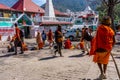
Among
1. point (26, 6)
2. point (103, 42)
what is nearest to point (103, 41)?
point (103, 42)

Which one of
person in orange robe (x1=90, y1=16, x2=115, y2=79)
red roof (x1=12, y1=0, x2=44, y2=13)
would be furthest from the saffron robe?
red roof (x1=12, y1=0, x2=44, y2=13)

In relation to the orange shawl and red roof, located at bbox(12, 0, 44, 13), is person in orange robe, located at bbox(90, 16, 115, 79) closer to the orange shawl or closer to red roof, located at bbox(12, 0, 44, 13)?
the orange shawl

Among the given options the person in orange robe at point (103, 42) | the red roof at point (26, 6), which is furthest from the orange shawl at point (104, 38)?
the red roof at point (26, 6)

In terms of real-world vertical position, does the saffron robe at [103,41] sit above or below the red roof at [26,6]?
below

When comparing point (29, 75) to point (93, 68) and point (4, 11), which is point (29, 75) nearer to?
point (93, 68)

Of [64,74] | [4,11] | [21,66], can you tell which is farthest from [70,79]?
[4,11]

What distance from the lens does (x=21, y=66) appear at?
43.6ft

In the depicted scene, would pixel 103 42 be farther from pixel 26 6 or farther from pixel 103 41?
pixel 26 6

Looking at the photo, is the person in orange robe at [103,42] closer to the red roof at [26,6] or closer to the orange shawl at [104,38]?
the orange shawl at [104,38]

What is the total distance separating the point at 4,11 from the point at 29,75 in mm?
45392

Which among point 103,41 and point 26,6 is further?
point 26,6

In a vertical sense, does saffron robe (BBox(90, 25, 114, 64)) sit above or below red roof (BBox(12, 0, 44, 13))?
below

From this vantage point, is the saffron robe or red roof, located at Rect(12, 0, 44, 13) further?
red roof, located at Rect(12, 0, 44, 13)

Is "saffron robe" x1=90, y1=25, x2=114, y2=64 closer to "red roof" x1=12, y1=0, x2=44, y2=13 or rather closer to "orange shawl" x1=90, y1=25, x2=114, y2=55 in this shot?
"orange shawl" x1=90, y1=25, x2=114, y2=55
